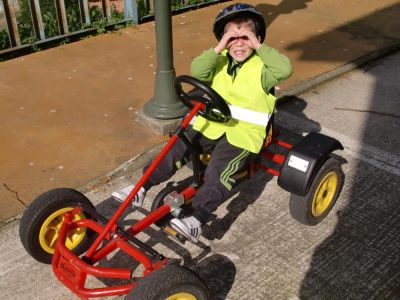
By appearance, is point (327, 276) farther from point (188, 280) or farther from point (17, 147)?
point (17, 147)

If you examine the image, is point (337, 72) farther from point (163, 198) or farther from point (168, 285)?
point (168, 285)

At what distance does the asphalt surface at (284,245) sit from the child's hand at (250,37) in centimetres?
113

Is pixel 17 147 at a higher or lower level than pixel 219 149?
lower

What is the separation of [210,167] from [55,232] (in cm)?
99

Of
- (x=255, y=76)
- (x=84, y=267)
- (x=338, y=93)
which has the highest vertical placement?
(x=255, y=76)

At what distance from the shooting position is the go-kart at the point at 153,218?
235 centimetres

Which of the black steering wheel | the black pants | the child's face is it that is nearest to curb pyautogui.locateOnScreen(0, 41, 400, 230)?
the black pants

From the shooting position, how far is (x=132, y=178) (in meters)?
3.74

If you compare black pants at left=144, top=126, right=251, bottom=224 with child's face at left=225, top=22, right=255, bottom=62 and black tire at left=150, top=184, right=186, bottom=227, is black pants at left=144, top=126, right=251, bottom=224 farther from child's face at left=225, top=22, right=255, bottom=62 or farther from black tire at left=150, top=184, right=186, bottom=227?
child's face at left=225, top=22, right=255, bottom=62

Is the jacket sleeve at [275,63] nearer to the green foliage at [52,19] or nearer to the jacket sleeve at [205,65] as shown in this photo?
the jacket sleeve at [205,65]

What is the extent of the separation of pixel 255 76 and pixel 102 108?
195cm

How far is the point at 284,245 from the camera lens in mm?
3088

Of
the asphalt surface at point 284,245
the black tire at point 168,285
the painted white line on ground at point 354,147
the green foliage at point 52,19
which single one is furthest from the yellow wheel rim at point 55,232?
the green foliage at point 52,19

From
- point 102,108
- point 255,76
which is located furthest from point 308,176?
point 102,108
